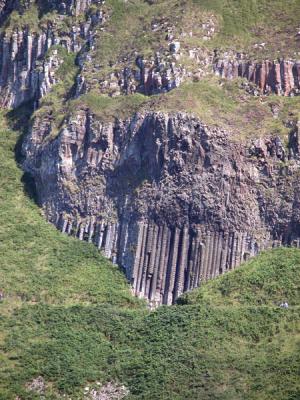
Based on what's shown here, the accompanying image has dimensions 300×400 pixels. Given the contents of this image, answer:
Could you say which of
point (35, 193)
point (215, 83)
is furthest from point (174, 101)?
point (35, 193)

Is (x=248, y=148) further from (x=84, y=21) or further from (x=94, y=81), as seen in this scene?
(x=84, y=21)

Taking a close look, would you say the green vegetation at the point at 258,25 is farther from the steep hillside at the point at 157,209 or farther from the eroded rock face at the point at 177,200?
the eroded rock face at the point at 177,200

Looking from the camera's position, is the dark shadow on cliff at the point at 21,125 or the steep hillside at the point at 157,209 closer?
the steep hillside at the point at 157,209

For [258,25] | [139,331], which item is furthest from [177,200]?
[258,25]

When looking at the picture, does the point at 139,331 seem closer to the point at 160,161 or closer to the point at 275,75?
the point at 160,161

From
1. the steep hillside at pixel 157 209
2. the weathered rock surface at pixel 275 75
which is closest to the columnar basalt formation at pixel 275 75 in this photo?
the weathered rock surface at pixel 275 75

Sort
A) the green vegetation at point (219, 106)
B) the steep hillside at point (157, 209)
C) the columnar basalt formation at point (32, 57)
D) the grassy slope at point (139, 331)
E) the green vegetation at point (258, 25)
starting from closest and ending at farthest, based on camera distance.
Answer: the grassy slope at point (139, 331), the steep hillside at point (157, 209), the green vegetation at point (219, 106), the green vegetation at point (258, 25), the columnar basalt formation at point (32, 57)
